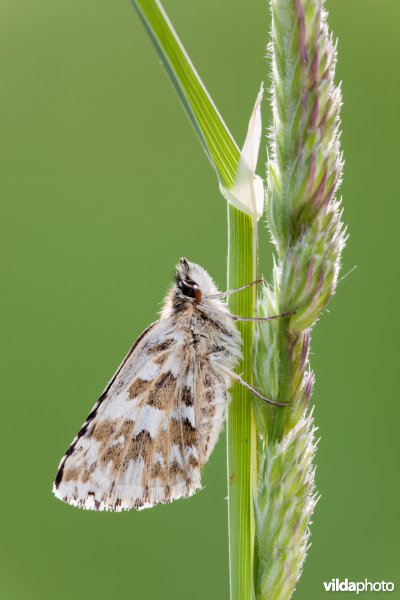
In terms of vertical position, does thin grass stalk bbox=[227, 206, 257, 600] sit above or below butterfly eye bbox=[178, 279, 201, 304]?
below

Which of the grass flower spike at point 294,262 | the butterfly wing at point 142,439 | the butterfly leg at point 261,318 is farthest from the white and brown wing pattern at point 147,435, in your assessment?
the grass flower spike at point 294,262

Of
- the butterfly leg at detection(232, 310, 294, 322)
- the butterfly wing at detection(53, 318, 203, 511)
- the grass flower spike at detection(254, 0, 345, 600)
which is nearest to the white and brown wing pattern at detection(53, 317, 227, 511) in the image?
the butterfly wing at detection(53, 318, 203, 511)

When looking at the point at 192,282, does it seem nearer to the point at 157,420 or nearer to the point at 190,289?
the point at 190,289

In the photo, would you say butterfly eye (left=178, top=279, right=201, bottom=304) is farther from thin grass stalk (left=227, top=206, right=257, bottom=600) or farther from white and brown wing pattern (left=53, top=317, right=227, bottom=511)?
thin grass stalk (left=227, top=206, right=257, bottom=600)

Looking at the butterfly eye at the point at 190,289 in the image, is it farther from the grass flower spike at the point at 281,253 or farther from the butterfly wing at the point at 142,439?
the grass flower spike at the point at 281,253

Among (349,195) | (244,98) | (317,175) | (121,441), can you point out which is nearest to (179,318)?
(121,441)

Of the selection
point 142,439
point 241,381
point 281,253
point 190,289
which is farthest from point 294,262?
point 142,439

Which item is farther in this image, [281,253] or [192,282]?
[192,282]
